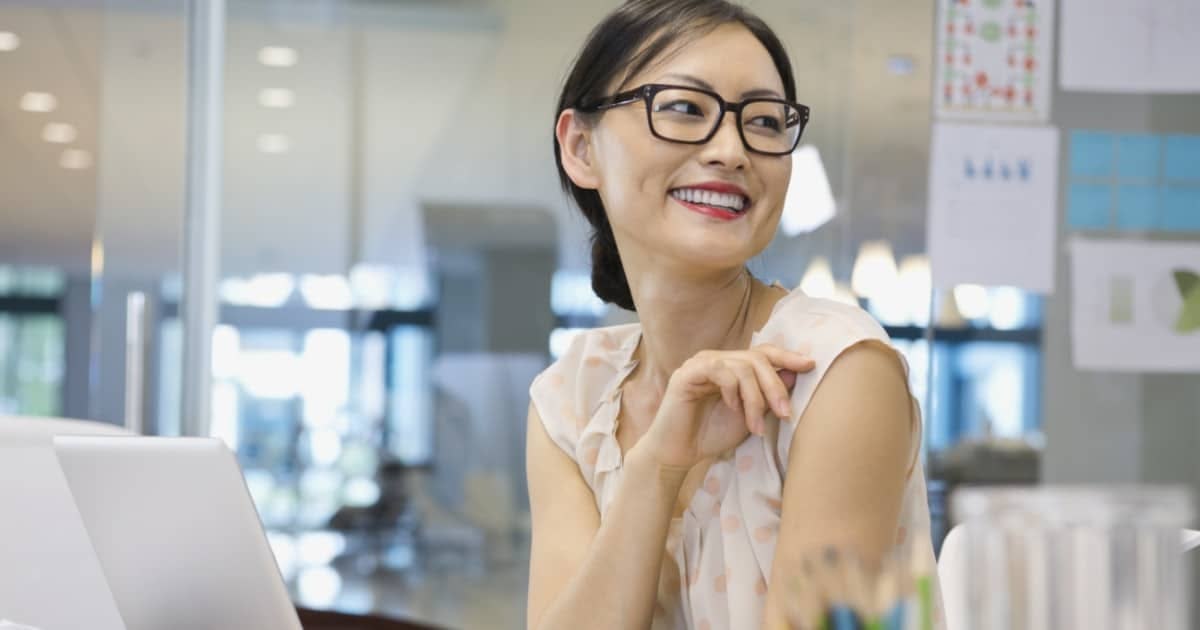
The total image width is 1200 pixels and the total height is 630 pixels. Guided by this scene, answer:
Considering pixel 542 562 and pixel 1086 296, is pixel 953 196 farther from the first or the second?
pixel 542 562

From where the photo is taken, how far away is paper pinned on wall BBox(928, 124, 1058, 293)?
10.9ft

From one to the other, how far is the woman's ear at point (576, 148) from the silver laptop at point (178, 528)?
63 cm

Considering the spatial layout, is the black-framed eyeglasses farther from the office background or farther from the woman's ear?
the office background

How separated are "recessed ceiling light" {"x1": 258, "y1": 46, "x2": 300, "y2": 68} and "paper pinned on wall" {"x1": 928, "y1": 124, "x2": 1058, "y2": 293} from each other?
1.77m

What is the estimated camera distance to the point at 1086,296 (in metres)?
3.36

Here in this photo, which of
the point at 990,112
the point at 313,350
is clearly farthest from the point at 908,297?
the point at 313,350

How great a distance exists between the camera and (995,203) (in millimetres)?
3314

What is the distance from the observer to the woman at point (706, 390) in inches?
48.3

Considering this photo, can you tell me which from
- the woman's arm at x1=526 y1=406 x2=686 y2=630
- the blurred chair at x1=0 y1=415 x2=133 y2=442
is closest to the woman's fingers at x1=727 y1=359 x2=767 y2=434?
the woman's arm at x1=526 y1=406 x2=686 y2=630

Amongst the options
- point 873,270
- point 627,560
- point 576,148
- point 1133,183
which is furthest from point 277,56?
point 627,560

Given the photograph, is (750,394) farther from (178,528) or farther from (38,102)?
Result: (38,102)

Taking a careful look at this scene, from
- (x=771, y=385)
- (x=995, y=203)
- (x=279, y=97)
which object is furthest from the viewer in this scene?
(x=279, y=97)

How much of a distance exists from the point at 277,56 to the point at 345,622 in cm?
187

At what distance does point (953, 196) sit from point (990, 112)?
0.77 feet
